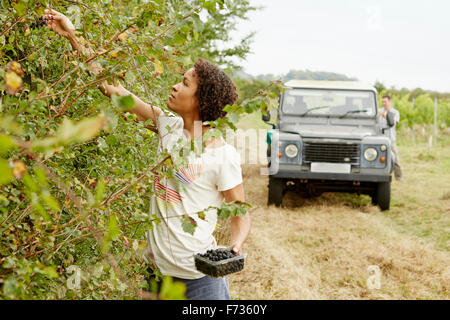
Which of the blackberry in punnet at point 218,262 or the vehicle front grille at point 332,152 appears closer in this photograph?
the blackberry in punnet at point 218,262

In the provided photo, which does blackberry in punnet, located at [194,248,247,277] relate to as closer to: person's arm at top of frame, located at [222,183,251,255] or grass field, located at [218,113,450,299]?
person's arm at top of frame, located at [222,183,251,255]

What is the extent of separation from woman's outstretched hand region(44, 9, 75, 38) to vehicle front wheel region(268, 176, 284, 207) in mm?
4959

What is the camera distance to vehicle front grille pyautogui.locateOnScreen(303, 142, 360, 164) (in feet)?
20.0

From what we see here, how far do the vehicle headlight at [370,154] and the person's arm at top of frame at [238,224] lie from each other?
4.72 meters

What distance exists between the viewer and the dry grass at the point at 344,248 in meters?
3.75

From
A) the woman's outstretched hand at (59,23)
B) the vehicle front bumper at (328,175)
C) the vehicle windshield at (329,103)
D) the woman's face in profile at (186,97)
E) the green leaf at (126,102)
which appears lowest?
the vehicle front bumper at (328,175)

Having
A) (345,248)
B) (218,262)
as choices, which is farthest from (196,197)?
(345,248)

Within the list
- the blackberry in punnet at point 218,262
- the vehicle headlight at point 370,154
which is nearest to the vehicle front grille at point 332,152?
the vehicle headlight at point 370,154

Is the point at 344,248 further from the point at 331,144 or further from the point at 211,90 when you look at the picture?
the point at 211,90

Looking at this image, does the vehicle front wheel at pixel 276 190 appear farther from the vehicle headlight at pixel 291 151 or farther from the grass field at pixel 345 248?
the vehicle headlight at pixel 291 151

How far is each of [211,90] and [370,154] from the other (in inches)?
187

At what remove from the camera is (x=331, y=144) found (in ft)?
20.1

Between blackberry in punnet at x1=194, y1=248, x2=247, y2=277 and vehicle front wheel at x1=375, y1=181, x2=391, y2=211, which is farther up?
blackberry in punnet at x1=194, y1=248, x2=247, y2=277

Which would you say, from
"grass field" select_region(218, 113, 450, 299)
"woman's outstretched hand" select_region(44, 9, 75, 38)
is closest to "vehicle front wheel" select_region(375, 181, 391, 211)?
"grass field" select_region(218, 113, 450, 299)
